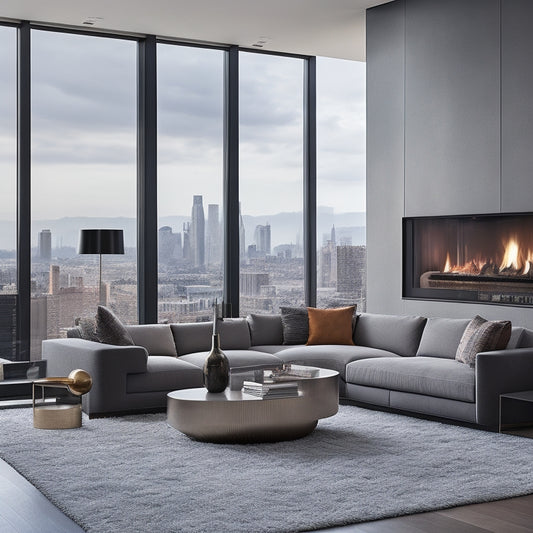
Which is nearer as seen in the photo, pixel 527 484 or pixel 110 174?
pixel 527 484

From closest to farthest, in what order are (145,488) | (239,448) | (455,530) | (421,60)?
(455,530) < (145,488) < (239,448) < (421,60)

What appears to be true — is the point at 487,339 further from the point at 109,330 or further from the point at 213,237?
the point at 213,237

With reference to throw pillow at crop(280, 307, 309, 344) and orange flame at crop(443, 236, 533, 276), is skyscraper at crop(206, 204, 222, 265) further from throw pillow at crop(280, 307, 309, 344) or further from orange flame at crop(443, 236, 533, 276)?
orange flame at crop(443, 236, 533, 276)

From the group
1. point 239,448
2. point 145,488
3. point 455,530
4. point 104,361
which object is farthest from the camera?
point 104,361

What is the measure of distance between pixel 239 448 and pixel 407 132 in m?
3.65

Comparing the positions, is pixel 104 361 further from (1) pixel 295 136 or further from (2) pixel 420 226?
(1) pixel 295 136

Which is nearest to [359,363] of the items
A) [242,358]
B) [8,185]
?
[242,358]

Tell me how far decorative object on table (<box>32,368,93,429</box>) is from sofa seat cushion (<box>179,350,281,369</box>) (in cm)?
111

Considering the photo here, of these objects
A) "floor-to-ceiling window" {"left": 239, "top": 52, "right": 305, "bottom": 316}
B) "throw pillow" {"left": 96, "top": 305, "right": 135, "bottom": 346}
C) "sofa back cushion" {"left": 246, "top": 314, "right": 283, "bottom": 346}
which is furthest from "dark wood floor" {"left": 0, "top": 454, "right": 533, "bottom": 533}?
"floor-to-ceiling window" {"left": 239, "top": 52, "right": 305, "bottom": 316}

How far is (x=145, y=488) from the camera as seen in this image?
4492 millimetres

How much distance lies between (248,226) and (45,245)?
6.88 feet

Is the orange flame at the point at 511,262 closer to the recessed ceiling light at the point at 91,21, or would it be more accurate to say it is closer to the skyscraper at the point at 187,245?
the skyscraper at the point at 187,245

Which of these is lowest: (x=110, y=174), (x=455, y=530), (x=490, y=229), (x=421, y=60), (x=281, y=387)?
(x=455, y=530)

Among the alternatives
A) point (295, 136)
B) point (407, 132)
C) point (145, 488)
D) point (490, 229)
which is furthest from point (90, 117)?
point (145, 488)
